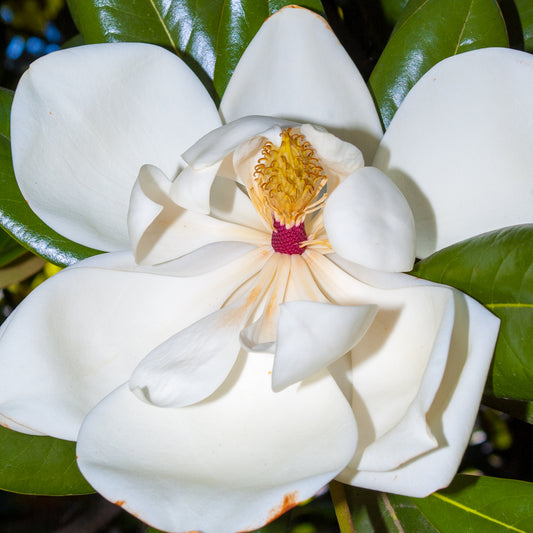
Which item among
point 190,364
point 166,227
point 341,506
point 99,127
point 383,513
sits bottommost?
point 383,513

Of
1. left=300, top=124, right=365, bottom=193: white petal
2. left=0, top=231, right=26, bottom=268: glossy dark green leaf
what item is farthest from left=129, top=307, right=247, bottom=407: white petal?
left=0, top=231, right=26, bottom=268: glossy dark green leaf

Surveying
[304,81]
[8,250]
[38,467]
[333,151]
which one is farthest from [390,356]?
[8,250]

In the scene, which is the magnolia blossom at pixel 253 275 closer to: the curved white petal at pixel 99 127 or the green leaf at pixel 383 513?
the curved white petal at pixel 99 127

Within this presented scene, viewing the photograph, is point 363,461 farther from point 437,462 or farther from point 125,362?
point 125,362

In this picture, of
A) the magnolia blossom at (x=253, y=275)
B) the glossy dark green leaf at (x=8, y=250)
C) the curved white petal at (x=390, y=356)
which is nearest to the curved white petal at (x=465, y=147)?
the magnolia blossom at (x=253, y=275)

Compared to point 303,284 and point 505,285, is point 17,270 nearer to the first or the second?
point 303,284

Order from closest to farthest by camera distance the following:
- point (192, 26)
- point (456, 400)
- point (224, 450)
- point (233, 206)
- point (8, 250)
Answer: point (456, 400)
point (224, 450)
point (233, 206)
point (192, 26)
point (8, 250)

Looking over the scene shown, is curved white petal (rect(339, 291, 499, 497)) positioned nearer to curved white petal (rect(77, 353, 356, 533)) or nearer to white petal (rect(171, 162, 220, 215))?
curved white petal (rect(77, 353, 356, 533))
